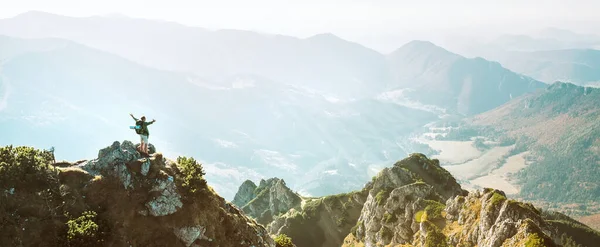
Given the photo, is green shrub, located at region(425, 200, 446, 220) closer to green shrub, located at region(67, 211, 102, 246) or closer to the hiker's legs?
the hiker's legs

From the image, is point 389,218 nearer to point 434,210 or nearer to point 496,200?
point 434,210

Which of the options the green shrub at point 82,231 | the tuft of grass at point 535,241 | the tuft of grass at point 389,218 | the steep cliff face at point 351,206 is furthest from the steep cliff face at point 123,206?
the steep cliff face at point 351,206

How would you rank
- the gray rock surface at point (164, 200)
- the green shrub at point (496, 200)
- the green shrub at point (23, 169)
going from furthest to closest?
the green shrub at point (496, 200) < the gray rock surface at point (164, 200) < the green shrub at point (23, 169)

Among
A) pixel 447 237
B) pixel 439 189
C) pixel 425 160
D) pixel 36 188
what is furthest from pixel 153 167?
pixel 425 160

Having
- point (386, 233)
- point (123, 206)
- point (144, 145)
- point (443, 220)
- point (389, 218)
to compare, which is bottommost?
point (386, 233)

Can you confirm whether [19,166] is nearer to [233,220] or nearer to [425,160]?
[233,220]

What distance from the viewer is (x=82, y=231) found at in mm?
39000

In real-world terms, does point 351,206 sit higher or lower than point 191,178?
lower

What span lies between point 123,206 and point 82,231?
561 centimetres

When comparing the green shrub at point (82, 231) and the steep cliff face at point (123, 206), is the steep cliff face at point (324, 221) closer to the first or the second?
the steep cliff face at point (123, 206)

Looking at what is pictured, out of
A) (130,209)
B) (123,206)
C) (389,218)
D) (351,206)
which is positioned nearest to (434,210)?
(389,218)

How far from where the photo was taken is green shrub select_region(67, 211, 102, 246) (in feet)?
127

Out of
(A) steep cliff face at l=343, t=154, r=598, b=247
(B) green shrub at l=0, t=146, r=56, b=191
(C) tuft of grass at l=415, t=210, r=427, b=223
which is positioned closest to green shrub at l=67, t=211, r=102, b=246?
(B) green shrub at l=0, t=146, r=56, b=191

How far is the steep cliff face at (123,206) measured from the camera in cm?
3894
